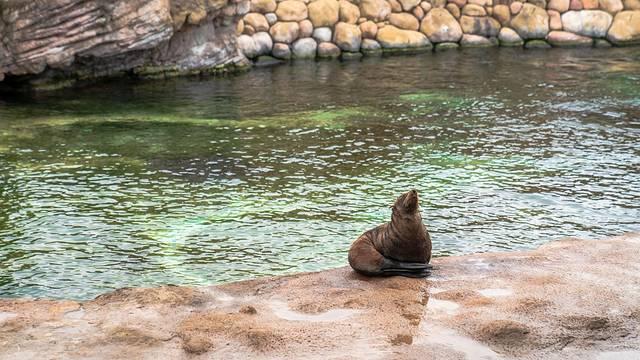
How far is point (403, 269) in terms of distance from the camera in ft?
18.4

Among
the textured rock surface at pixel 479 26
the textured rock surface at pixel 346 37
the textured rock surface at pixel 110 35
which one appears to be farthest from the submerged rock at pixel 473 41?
the textured rock surface at pixel 110 35

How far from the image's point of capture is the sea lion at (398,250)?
18.4 ft

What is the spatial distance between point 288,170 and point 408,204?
4.01 meters

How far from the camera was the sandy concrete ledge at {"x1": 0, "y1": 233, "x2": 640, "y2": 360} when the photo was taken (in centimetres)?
442

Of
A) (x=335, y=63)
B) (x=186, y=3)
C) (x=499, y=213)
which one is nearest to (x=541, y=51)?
(x=335, y=63)

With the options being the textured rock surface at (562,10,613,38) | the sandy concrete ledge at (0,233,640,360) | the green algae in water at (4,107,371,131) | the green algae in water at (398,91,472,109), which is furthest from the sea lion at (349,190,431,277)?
the textured rock surface at (562,10,613,38)

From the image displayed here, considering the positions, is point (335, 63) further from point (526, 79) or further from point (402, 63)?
point (526, 79)

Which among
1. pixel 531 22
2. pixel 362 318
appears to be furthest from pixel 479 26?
pixel 362 318

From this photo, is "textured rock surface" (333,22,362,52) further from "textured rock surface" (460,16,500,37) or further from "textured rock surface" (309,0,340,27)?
"textured rock surface" (460,16,500,37)

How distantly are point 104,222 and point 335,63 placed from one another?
9.94 metres

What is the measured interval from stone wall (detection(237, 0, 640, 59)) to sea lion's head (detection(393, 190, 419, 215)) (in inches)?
459

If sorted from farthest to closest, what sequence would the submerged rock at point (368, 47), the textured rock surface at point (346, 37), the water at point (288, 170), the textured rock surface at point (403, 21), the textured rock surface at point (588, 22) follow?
the textured rock surface at point (588, 22)
the textured rock surface at point (403, 21)
the submerged rock at point (368, 47)
the textured rock surface at point (346, 37)
the water at point (288, 170)

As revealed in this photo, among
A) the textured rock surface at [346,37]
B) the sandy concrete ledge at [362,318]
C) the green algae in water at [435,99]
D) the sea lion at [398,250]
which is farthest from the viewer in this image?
the textured rock surface at [346,37]

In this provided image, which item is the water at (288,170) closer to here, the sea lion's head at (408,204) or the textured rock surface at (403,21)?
the sea lion's head at (408,204)
